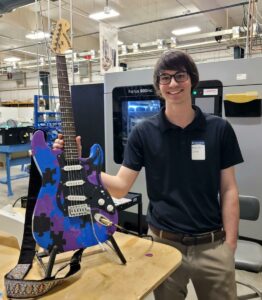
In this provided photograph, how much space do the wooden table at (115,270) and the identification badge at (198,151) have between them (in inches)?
14.8

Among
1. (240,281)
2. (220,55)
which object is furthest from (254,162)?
(220,55)

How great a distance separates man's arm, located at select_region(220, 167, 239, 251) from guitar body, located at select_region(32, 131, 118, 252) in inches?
19.9

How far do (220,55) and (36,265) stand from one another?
31.8 ft

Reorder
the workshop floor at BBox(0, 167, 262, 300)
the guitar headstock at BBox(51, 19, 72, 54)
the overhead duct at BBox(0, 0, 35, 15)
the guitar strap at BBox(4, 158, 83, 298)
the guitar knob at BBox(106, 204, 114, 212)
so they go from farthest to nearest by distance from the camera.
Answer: the overhead duct at BBox(0, 0, 35, 15), the workshop floor at BBox(0, 167, 262, 300), the guitar headstock at BBox(51, 19, 72, 54), the guitar knob at BBox(106, 204, 114, 212), the guitar strap at BBox(4, 158, 83, 298)

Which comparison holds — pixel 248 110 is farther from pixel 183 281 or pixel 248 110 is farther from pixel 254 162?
pixel 183 281

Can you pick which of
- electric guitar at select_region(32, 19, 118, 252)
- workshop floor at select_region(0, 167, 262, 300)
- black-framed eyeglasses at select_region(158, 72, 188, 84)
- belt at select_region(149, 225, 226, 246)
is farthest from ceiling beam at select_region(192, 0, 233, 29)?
electric guitar at select_region(32, 19, 118, 252)

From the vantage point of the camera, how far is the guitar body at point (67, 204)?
0.95 metres

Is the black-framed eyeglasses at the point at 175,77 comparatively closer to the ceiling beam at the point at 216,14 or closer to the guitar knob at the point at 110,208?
the guitar knob at the point at 110,208

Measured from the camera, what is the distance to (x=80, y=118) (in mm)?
3895

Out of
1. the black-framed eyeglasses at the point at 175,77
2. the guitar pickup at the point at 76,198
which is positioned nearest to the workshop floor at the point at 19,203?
the guitar pickup at the point at 76,198

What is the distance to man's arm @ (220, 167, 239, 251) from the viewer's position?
1.26 metres

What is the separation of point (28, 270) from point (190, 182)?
67 cm

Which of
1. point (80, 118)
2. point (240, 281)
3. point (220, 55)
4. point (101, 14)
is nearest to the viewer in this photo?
point (240, 281)

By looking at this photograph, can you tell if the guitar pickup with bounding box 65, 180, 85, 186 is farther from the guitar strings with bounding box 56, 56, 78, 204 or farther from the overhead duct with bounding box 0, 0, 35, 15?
the overhead duct with bounding box 0, 0, 35, 15
